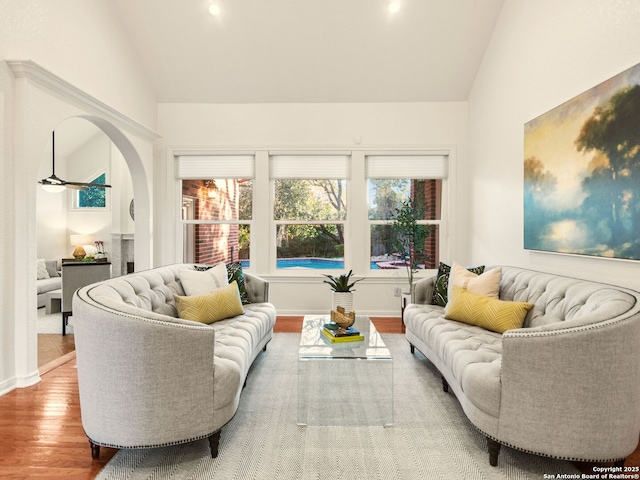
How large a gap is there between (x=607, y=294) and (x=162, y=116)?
5.17m

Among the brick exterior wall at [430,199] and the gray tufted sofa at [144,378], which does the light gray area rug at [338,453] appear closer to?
the gray tufted sofa at [144,378]

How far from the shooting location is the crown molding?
297cm

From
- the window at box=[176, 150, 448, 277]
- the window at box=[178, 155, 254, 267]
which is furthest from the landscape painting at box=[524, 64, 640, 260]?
the window at box=[178, 155, 254, 267]

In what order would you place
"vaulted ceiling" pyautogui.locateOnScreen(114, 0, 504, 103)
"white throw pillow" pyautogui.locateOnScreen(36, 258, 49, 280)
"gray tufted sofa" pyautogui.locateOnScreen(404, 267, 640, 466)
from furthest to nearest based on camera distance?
"white throw pillow" pyautogui.locateOnScreen(36, 258, 49, 280)
"vaulted ceiling" pyautogui.locateOnScreen(114, 0, 504, 103)
"gray tufted sofa" pyautogui.locateOnScreen(404, 267, 640, 466)

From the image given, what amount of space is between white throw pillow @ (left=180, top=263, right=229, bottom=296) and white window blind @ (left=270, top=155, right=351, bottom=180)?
2246 mm

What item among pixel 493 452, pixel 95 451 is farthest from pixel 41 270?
pixel 493 452

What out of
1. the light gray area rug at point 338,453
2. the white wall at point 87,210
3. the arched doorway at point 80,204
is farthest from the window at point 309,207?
the white wall at point 87,210

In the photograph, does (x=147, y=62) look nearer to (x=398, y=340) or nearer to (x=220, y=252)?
(x=220, y=252)

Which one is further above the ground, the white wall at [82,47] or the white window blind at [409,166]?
the white wall at [82,47]

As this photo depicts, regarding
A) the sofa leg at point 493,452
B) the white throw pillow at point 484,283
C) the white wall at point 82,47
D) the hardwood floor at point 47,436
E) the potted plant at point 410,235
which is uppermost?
the white wall at point 82,47

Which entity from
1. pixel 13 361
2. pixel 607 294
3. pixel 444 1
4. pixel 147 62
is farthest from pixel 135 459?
pixel 444 1

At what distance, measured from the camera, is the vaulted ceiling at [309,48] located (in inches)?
172

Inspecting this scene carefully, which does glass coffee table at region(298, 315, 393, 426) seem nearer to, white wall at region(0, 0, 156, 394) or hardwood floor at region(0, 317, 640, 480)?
hardwood floor at region(0, 317, 640, 480)

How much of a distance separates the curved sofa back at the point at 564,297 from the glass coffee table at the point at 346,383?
107 cm
